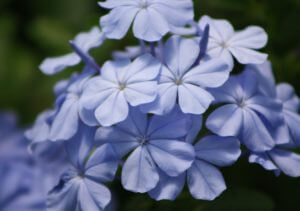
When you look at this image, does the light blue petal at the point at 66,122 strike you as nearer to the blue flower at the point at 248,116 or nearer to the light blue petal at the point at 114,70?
the light blue petal at the point at 114,70

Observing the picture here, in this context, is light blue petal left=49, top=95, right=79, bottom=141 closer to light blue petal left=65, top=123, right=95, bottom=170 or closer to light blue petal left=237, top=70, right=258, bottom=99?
light blue petal left=65, top=123, right=95, bottom=170

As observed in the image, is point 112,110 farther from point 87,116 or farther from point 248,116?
point 248,116

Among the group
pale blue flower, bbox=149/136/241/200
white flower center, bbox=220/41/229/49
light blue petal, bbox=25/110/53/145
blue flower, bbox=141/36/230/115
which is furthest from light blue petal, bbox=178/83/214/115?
light blue petal, bbox=25/110/53/145

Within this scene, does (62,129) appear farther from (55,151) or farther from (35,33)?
(35,33)

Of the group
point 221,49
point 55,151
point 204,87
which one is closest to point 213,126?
point 204,87

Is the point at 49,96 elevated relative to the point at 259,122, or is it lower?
lower

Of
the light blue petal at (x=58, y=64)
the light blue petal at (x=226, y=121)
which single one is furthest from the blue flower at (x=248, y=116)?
the light blue petal at (x=58, y=64)
